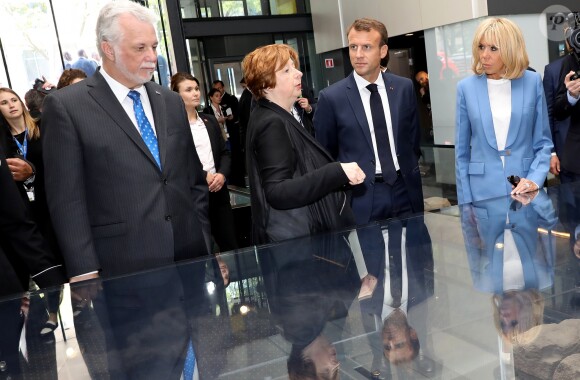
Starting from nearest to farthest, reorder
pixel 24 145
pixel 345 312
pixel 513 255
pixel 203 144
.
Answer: pixel 345 312 → pixel 513 255 → pixel 24 145 → pixel 203 144

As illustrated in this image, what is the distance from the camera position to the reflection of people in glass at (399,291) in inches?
39.7

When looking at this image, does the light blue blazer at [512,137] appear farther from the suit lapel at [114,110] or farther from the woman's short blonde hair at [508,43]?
the suit lapel at [114,110]

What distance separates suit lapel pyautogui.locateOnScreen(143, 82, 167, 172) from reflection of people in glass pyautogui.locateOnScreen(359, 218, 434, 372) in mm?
781

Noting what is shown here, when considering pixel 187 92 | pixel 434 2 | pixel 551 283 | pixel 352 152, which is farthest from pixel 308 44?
pixel 551 283

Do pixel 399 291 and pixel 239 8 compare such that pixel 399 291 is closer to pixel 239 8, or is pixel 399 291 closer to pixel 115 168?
pixel 115 168

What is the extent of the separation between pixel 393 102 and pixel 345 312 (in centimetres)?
191

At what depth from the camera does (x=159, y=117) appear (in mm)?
2082

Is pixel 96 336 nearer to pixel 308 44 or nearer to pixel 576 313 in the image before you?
pixel 576 313

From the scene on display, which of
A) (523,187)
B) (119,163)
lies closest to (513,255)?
(523,187)

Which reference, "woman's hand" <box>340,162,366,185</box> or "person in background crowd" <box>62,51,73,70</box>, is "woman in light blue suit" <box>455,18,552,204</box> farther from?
"person in background crowd" <box>62,51,73,70</box>

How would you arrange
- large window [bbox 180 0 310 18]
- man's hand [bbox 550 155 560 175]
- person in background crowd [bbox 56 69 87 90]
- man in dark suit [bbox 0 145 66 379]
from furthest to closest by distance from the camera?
large window [bbox 180 0 310 18]
person in background crowd [bbox 56 69 87 90]
man's hand [bbox 550 155 560 175]
man in dark suit [bbox 0 145 66 379]

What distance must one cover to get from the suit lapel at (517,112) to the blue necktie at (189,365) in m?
2.09

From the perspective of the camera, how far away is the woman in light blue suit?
2.63m

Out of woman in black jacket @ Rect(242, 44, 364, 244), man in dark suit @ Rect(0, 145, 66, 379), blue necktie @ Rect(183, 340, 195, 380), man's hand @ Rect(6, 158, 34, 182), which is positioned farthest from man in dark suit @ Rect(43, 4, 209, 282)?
man's hand @ Rect(6, 158, 34, 182)
